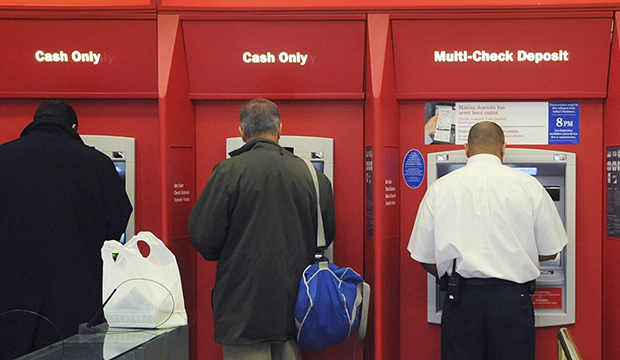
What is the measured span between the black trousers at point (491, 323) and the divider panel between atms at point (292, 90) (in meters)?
0.71

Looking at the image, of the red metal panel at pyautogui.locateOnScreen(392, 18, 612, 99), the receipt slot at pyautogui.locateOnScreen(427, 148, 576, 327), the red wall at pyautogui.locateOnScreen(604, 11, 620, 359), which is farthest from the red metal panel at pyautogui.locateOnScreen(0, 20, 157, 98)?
the red wall at pyautogui.locateOnScreen(604, 11, 620, 359)

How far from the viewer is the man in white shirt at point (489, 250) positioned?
9.18ft

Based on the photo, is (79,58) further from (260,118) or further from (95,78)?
(260,118)

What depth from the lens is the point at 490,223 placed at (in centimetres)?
283

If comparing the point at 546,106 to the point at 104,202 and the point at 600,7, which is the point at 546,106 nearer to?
the point at 600,7

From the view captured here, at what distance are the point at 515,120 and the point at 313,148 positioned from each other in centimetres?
108

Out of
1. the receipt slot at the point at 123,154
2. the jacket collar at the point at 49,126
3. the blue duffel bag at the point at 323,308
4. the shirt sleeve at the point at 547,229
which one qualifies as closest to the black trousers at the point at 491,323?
the shirt sleeve at the point at 547,229

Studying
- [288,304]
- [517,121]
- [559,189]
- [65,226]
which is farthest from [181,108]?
[559,189]

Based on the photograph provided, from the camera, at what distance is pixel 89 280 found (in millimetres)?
2910

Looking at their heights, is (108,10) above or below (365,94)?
above

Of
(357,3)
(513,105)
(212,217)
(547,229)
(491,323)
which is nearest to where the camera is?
(212,217)

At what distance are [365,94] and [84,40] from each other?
4.96 feet

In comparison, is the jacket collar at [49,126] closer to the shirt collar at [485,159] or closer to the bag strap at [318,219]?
the bag strap at [318,219]

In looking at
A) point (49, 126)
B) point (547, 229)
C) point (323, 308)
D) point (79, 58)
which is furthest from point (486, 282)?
point (79, 58)
